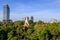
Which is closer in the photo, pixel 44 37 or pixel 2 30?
pixel 44 37

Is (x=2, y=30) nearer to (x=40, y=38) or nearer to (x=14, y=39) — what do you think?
(x=14, y=39)

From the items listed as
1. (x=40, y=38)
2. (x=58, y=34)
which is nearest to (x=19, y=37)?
(x=40, y=38)

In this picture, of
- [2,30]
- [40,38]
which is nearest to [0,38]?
[2,30]

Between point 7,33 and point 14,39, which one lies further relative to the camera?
point 7,33

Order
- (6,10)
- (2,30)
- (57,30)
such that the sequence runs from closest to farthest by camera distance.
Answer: (57,30), (2,30), (6,10)

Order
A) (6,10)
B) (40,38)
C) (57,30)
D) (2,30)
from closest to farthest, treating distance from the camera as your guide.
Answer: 1. (40,38)
2. (57,30)
3. (2,30)
4. (6,10)

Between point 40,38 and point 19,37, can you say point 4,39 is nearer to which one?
point 19,37

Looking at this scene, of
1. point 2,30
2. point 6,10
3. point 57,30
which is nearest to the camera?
point 57,30

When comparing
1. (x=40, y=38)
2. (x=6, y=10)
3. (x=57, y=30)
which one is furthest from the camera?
(x=6, y=10)
